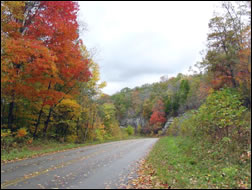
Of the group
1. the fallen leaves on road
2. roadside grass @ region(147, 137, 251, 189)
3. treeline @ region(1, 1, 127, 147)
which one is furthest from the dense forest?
the fallen leaves on road

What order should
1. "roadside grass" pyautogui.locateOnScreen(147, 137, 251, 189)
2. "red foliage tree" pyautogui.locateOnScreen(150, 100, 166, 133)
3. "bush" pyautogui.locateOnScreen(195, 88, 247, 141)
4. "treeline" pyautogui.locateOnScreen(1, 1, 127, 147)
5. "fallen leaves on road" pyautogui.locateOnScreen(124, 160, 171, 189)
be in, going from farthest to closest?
1. "red foliage tree" pyautogui.locateOnScreen(150, 100, 166, 133)
2. "treeline" pyautogui.locateOnScreen(1, 1, 127, 147)
3. "bush" pyautogui.locateOnScreen(195, 88, 247, 141)
4. "fallen leaves on road" pyautogui.locateOnScreen(124, 160, 171, 189)
5. "roadside grass" pyautogui.locateOnScreen(147, 137, 251, 189)

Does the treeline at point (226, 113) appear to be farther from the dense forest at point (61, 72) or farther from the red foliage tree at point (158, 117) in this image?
the red foliage tree at point (158, 117)

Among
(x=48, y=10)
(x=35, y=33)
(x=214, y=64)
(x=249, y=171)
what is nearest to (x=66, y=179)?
(x=249, y=171)

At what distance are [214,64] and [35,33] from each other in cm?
1259

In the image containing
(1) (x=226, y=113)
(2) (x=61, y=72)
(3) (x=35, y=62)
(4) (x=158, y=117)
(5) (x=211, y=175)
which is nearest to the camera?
(5) (x=211, y=175)

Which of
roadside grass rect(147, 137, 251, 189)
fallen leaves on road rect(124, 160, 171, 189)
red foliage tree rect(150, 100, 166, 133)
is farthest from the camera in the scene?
red foliage tree rect(150, 100, 166, 133)

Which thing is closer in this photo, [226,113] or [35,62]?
[226,113]

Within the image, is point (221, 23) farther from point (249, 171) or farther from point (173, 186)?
point (173, 186)

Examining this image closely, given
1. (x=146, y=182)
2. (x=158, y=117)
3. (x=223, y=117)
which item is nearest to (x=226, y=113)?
(x=223, y=117)

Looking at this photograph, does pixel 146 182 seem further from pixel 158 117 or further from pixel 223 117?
pixel 158 117

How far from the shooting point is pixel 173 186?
249 inches

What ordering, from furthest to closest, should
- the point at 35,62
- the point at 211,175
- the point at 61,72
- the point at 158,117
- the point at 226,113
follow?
1. the point at 158,117
2. the point at 61,72
3. the point at 35,62
4. the point at 226,113
5. the point at 211,175

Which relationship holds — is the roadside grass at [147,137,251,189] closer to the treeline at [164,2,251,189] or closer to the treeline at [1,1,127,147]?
the treeline at [164,2,251,189]

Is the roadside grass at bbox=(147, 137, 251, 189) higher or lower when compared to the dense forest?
lower
